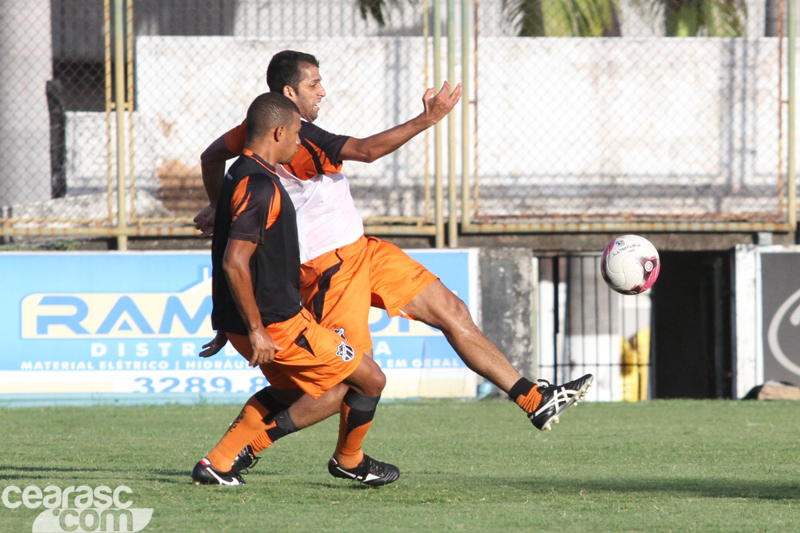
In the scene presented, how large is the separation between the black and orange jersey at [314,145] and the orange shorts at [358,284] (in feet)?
1.39

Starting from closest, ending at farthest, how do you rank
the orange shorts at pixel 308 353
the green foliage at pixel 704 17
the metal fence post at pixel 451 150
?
the orange shorts at pixel 308 353 < the metal fence post at pixel 451 150 < the green foliage at pixel 704 17

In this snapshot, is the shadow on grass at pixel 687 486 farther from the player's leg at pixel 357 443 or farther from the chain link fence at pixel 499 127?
the chain link fence at pixel 499 127

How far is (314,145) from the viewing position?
485 centimetres

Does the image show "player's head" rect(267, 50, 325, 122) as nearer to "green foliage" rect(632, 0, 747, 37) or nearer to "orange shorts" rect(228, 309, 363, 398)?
"orange shorts" rect(228, 309, 363, 398)

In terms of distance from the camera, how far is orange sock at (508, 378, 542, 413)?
479 cm

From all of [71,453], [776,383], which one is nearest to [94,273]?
[71,453]

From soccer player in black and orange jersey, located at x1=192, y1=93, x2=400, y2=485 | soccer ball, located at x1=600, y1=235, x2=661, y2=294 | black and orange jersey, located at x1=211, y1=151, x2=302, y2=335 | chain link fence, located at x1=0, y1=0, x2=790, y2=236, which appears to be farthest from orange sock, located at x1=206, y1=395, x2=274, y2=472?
chain link fence, located at x1=0, y1=0, x2=790, y2=236

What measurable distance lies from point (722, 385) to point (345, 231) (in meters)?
6.34

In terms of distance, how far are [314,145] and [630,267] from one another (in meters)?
2.08

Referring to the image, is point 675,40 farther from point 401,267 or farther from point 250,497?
point 250,497

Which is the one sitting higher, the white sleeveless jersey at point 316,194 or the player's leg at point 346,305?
the white sleeveless jersey at point 316,194

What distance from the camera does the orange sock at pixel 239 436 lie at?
15.1 feet

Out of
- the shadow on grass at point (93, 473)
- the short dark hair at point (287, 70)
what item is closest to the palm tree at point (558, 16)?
the short dark hair at point (287, 70)

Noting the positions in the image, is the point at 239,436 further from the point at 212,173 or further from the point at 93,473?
the point at 212,173
